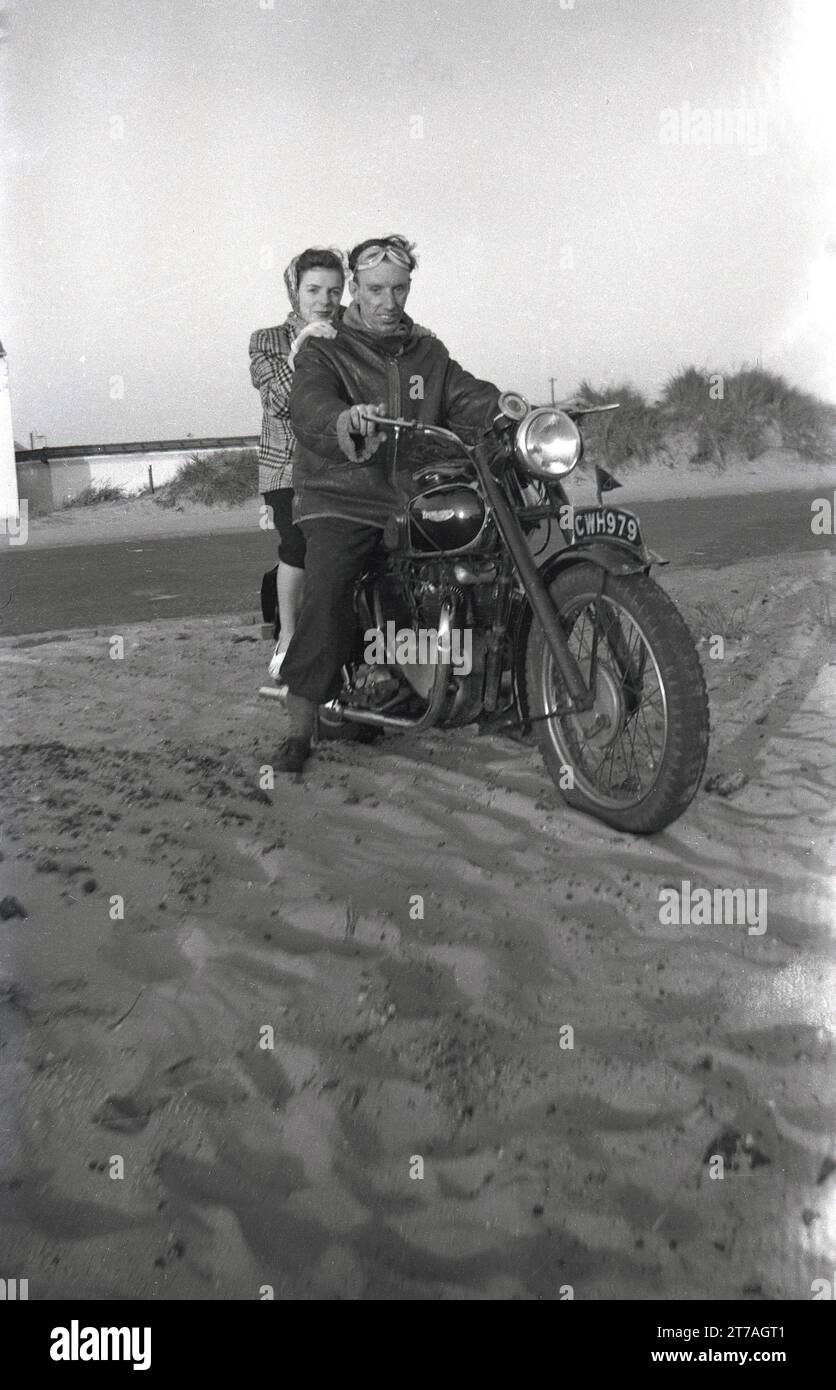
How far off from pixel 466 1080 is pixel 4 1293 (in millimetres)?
803

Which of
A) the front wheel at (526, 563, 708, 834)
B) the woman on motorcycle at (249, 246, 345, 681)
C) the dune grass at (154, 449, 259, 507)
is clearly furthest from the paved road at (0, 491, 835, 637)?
the dune grass at (154, 449, 259, 507)

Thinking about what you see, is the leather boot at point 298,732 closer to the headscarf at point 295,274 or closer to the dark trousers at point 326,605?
the dark trousers at point 326,605

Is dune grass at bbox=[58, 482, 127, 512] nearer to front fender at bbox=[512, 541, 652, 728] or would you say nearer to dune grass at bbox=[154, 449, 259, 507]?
dune grass at bbox=[154, 449, 259, 507]

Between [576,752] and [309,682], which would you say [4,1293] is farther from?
[309,682]

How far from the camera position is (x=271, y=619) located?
4535 millimetres

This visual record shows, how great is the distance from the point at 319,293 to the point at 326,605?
1408 millimetres

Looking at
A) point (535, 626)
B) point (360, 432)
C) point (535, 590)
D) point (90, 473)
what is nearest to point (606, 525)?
point (535, 590)

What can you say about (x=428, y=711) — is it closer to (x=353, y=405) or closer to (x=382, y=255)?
(x=353, y=405)

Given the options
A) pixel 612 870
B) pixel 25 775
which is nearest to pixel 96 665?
pixel 25 775

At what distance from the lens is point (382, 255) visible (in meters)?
3.60

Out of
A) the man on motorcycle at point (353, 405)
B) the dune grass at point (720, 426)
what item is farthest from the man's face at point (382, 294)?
the dune grass at point (720, 426)

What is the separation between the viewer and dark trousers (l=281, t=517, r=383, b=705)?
12.1ft

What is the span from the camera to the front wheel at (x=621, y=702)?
287 cm
